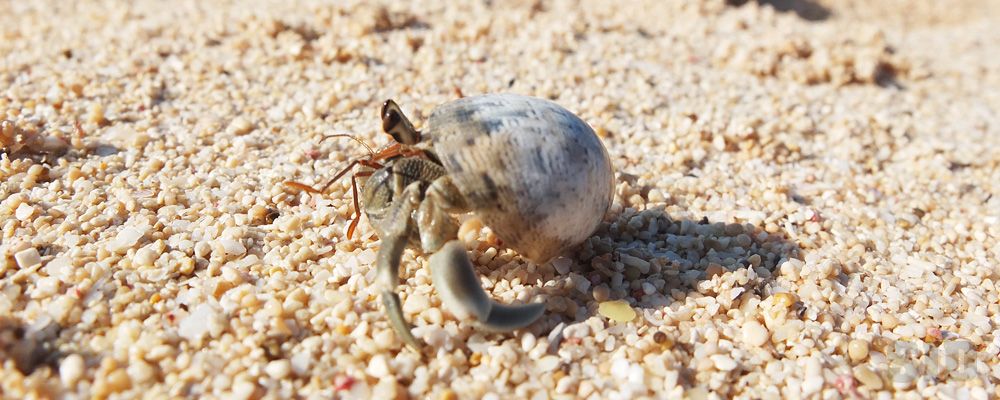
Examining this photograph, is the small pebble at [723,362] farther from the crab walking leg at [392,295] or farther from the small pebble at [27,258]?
the small pebble at [27,258]

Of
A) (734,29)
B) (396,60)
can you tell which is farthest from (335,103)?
(734,29)

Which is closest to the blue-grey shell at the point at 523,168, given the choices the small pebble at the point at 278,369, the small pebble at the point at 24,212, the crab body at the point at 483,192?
the crab body at the point at 483,192

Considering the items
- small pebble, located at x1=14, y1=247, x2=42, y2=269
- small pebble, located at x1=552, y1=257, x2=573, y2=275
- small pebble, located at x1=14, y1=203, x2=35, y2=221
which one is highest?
small pebble, located at x1=14, y1=203, x2=35, y2=221

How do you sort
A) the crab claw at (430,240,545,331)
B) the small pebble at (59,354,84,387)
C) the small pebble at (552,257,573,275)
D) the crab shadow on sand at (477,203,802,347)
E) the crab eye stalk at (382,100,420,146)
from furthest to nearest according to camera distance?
the small pebble at (552,257,573,275), the crab shadow on sand at (477,203,802,347), the crab eye stalk at (382,100,420,146), the crab claw at (430,240,545,331), the small pebble at (59,354,84,387)

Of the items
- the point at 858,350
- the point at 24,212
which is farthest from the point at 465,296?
the point at 24,212

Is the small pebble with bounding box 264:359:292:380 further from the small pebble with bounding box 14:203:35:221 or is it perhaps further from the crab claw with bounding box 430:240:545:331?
the small pebble with bounding box 14:203:35:221

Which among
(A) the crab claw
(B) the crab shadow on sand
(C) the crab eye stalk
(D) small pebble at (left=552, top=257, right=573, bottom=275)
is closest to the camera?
(A) the crab claw

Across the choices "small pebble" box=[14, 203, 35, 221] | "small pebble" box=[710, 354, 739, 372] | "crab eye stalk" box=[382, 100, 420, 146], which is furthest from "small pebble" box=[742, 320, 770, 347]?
"small pebble" box=[14, 203, 35, 221]
